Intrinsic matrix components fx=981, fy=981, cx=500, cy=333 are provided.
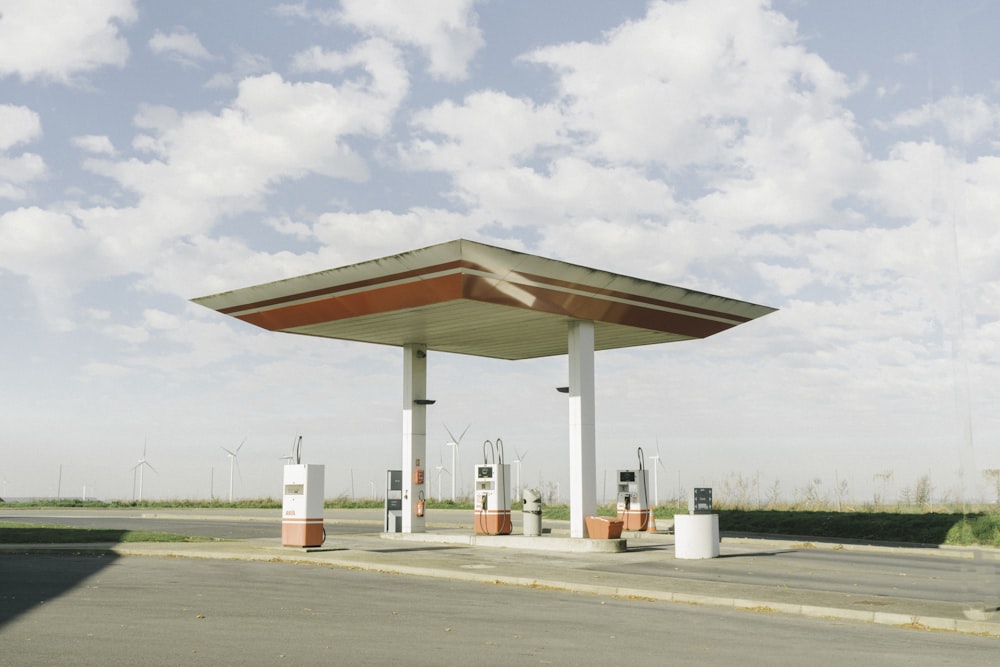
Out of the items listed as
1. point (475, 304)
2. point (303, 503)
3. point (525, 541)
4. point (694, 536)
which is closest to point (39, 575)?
point (303, 503)

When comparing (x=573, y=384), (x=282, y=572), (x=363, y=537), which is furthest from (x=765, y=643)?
(x=363, y=537)

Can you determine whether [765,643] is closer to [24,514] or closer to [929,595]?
[929,595]

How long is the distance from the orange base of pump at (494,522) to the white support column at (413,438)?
179 centimetres

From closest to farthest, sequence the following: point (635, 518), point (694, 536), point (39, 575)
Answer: point (39, 575), point (694, 536), point (635, 518)

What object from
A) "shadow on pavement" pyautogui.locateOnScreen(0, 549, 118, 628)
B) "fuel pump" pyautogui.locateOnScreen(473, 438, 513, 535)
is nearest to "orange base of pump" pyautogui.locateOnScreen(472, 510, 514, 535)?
"fuel pump" pyautogui.locateOnScreen(473, 438, 513, 535)

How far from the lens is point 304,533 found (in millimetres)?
22406

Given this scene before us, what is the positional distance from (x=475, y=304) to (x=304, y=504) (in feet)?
19.7

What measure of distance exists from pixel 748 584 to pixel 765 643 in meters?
5.76

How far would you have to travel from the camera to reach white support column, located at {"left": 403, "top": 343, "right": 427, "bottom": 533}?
88.9 ft

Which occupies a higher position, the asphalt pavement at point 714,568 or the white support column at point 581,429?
the white support column at point 581,429

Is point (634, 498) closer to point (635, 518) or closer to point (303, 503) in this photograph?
point (635, 518)

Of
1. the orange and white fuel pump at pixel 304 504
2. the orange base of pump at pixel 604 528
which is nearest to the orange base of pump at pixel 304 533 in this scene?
the orange and white fuel pump at pixel 304 504

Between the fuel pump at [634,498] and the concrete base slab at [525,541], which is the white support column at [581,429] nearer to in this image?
the concrete base slab at [525,541]

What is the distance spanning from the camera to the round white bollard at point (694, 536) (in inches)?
815
